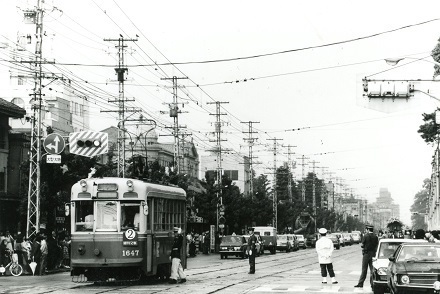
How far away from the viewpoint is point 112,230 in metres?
23.2

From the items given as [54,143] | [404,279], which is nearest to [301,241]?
[54,143]

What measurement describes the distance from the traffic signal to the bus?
465 inches

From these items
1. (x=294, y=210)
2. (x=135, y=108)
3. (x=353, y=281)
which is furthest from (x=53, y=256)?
(x=294, y=210)

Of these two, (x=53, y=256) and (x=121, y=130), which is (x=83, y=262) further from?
(x=121, y=130)

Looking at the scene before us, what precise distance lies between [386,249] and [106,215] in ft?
25.9

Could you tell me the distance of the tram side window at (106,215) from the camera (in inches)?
918

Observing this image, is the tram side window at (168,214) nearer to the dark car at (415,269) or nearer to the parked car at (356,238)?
the dark car at (415,269)

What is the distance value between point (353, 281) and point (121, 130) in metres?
29.4

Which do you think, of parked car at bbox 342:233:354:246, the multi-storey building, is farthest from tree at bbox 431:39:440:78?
parked car at bbox 342:233:354:246

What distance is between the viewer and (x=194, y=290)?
21.8 metres

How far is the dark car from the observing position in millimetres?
17078

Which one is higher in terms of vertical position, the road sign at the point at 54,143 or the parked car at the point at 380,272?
the road sign at the point at 54,143

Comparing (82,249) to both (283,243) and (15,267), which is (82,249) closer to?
(15,267)

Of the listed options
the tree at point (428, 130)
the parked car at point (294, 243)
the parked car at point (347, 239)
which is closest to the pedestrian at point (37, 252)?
the tree at point (428, 130)
